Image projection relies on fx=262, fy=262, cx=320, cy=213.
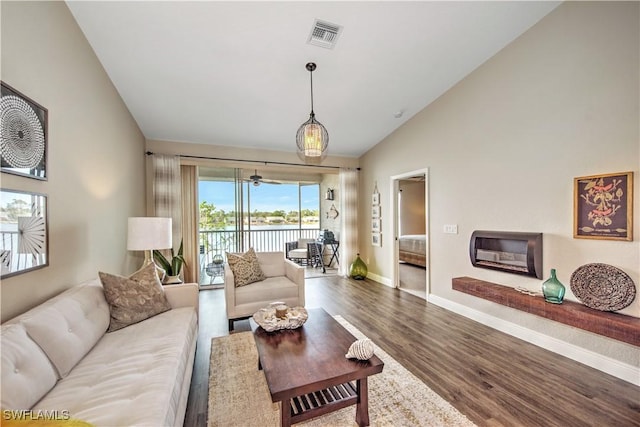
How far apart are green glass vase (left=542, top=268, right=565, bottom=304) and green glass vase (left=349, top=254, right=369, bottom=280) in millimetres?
3263

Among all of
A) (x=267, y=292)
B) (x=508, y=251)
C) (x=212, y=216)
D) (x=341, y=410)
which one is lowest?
(x=341, y=410)

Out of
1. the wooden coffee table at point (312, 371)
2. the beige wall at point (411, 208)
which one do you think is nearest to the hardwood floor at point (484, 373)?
the wooden coffee table at point (312, 371)

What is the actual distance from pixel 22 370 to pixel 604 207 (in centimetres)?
402

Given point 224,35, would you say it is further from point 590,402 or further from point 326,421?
point 590,402

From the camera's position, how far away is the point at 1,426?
2.77 feet

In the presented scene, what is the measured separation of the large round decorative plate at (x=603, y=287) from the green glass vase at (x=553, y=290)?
0.11m

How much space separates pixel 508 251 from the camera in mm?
3016

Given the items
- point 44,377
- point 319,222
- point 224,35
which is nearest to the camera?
point 44,377

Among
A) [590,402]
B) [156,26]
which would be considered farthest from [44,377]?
[590,402]

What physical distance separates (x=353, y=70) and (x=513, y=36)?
175 centimetres

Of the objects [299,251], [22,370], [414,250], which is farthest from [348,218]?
[22,370]

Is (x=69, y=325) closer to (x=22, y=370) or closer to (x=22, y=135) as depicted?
(x=22, y=370)

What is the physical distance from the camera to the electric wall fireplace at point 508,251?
2.73 m

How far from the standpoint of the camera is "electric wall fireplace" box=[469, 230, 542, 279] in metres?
2.73
